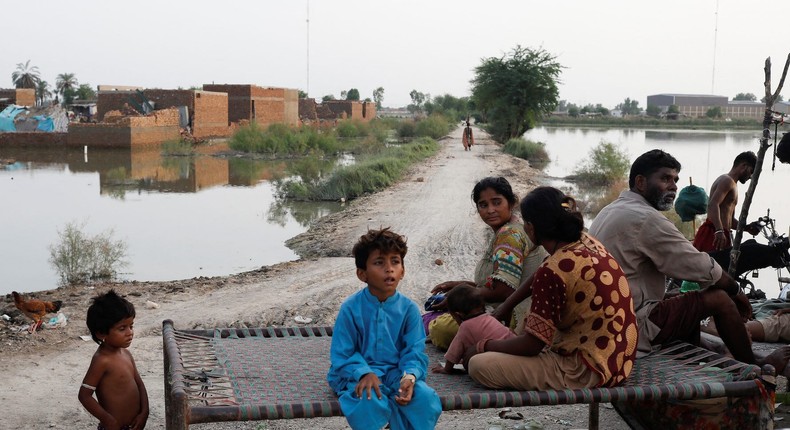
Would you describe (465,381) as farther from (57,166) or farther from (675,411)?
(57,166)

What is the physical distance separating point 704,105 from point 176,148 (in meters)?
106

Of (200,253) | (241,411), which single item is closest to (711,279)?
(241,411)

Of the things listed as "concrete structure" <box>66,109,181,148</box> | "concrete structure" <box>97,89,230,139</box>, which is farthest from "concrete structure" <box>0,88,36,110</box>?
"concrete structure" <box>66,109,181,148</box>

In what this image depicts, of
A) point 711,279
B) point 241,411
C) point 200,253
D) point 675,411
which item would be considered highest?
point 711,279

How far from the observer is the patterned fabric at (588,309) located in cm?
338

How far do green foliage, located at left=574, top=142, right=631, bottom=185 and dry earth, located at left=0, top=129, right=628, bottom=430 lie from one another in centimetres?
973

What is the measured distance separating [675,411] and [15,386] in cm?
423

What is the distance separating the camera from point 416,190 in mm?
19250

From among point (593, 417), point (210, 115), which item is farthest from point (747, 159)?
point (210, 115)

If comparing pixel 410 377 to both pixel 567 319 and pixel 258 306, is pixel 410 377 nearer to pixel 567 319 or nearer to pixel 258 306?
pixel 567 319

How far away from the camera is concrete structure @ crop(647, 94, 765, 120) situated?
10944cm

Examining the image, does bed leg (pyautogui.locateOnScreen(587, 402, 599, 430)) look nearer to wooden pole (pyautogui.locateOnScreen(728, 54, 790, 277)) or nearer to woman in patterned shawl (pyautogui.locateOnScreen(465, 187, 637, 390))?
woman in patterned shawl (pyautogui.locateOnScreen(465, 187, 637, 390))

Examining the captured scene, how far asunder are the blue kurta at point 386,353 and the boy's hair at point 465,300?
0.59 m

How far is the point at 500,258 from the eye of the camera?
13.8ft
